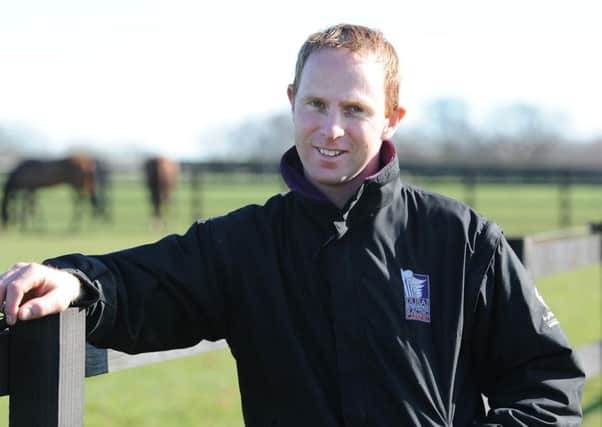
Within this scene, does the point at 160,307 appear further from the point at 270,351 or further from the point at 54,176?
the point at 54,176

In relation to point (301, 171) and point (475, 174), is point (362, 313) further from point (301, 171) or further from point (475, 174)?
point (475, 174)

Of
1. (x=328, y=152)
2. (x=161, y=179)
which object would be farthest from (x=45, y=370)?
(x=161, y=179)

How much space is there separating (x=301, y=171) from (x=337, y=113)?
0.62 ft

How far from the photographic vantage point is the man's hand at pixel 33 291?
1.49 m

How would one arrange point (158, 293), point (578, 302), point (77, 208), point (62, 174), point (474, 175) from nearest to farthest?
1. point (158, 293)
2. point (578, 302)
3. point (474, 175)
4. point (77, 208)
5. point (62, 174)

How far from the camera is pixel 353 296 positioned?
190 cm

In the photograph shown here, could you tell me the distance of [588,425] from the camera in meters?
4.81

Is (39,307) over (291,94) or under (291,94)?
under

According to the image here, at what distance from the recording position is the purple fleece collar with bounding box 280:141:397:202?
2.00 metres

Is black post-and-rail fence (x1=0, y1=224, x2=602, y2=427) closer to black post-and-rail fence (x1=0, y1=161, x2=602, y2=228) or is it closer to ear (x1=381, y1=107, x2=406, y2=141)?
ear (x1=381, y1=107, x2=406, y2=141)

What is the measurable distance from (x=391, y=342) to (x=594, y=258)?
3.53 meters

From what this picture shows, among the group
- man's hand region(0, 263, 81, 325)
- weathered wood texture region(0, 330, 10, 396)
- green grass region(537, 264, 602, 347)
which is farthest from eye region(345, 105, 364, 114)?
green grass region(537, 264, 602, 347)

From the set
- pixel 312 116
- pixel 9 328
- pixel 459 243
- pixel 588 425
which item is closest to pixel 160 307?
pixel 9 328

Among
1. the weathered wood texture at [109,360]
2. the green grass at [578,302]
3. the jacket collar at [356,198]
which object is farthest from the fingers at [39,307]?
the green grass at [578,302]
